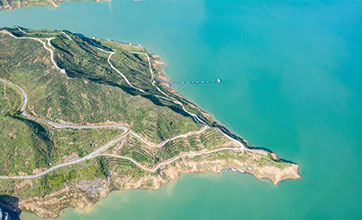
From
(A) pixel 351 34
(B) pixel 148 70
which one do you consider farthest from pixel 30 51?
(A) pixel 351 34

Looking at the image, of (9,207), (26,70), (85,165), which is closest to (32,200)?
(9,207)

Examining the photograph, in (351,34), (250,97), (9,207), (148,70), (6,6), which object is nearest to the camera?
(9,207)

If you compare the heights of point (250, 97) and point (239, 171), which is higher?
point (250, 97)

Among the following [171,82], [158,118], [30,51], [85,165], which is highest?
[171,82]

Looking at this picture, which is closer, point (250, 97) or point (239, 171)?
point (239, 171)

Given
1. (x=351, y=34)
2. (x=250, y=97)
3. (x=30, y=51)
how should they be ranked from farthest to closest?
(x=351, y=34) → (x=250, y=97) → (x=30, y=51)

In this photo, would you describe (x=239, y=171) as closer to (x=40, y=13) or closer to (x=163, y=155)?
(x=163, y=155)

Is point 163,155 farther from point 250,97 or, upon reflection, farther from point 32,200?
point 250,97
